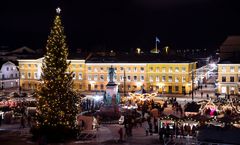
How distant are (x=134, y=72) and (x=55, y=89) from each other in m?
42.6

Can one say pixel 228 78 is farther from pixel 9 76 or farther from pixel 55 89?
pixel 55 89

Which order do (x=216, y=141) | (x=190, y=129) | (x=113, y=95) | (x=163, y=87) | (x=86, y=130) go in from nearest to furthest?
(x=216, y=141) → (x=190, y=129) → (x=86, y=130) → (x=113, y=95) → (x=163, y=87)

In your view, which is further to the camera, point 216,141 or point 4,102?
point 4,102

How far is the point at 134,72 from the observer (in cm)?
7094

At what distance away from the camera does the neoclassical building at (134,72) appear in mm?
68438

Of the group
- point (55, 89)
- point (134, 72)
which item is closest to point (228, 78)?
point (134, 72)

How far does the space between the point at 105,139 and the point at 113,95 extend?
47.4 ft

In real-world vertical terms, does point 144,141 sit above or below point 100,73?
below

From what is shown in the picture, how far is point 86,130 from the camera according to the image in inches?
1345

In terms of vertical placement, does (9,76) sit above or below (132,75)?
above

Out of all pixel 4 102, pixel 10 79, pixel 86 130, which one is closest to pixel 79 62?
pixel 10 79

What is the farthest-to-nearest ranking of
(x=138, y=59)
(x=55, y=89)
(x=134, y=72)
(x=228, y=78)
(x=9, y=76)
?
(x=9, y=76), (x=138, y=59), (x=134, y=72), (x=228, y=78), (x=55, y=89)

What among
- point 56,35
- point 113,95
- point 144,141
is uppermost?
point 56,35

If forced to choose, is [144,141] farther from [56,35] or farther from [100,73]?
[100,73]
